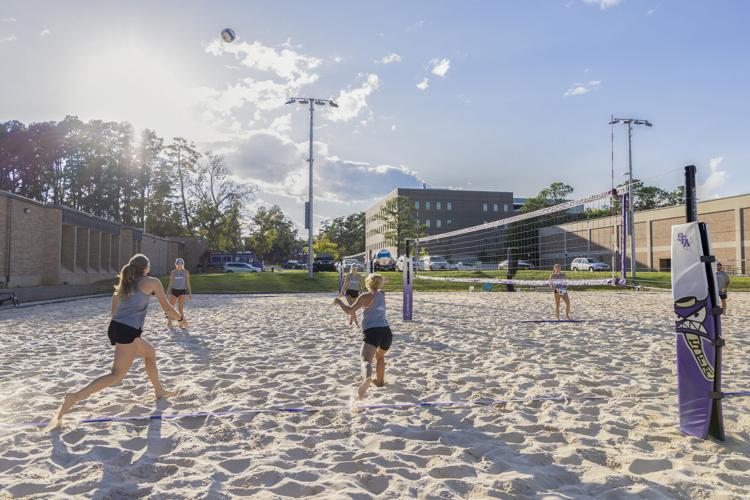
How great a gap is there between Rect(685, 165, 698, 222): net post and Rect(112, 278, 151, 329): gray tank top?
452 centimetres

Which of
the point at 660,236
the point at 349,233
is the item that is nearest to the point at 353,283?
the point at 660,236

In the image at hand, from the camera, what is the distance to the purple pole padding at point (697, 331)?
3.38 metres

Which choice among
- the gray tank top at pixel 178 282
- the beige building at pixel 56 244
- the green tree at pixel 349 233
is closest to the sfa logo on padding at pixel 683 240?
the gray tank top at pixel 178 282

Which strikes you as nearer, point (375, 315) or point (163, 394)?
point (163, 394)

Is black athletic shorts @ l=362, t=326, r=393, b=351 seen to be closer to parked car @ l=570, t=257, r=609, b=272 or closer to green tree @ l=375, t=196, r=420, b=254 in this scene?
parked car @ l=570, t=257, r=609, b=272

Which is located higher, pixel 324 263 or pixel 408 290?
pixel 324 263

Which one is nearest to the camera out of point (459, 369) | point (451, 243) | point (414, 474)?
point (414, 474)

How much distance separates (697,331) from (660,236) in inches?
1817

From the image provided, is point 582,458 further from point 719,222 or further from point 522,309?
point 719,222

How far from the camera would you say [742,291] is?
21.1 metres

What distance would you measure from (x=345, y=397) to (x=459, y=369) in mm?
1791

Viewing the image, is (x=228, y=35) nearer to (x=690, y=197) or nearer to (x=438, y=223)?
(x=690, y=197)

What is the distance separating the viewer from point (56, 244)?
2228 cm

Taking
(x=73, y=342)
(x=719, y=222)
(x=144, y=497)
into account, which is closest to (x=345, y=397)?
(x=144, y=497)
